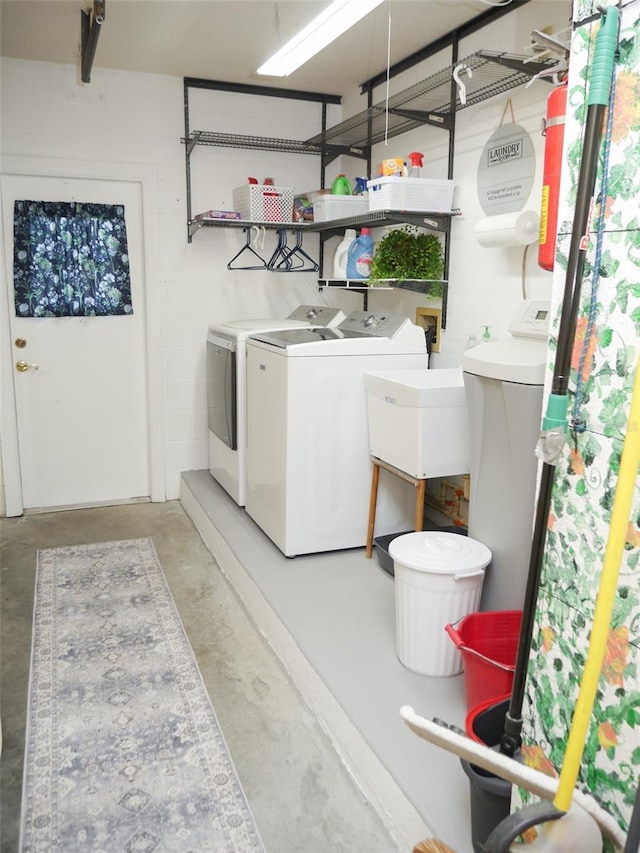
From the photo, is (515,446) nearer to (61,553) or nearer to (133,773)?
(133,773)

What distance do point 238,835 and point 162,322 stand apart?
314 cm

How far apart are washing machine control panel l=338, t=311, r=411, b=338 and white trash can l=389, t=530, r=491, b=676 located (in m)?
1.27

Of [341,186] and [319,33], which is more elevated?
[319,33]

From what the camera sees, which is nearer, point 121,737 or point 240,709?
point 121,737

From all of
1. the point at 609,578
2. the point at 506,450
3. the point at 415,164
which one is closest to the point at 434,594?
the point at 506,450

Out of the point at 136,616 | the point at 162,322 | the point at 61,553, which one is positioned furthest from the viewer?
the point at 162,322

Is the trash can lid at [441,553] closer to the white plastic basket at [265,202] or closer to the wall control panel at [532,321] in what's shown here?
the wall control panel at [532,321]

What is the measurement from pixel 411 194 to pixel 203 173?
1.59 metres

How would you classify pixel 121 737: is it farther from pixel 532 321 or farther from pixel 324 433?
pixel 532 321

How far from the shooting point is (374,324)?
134 inches

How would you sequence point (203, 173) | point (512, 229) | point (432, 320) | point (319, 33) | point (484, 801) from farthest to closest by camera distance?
point (203, 173) → point (432, 320) → point (319, 33) → point (512, 229) → point (484, 801)

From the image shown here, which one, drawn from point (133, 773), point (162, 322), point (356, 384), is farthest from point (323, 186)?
point (133, 773)

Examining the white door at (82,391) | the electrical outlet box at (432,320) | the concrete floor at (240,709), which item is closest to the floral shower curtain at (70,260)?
the white door at (82,391)

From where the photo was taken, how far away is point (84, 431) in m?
4.34
